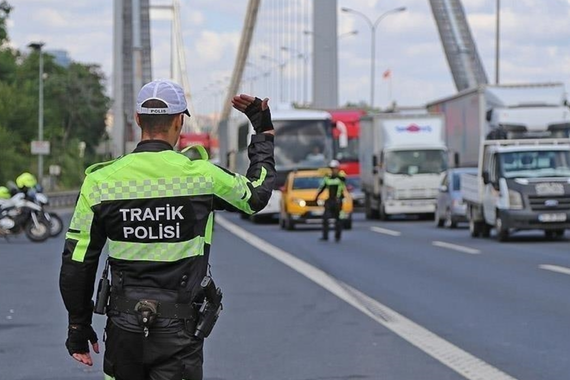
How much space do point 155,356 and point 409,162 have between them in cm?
3800

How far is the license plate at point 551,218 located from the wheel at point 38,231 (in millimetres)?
10146

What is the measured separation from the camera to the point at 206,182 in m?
5.30

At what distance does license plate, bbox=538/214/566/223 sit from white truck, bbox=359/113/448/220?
14.6 m

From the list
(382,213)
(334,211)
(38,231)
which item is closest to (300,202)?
(382,213)

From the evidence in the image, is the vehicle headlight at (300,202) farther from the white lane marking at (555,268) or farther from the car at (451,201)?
the white lane marking at (555,268)

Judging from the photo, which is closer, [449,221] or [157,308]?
[157,308]

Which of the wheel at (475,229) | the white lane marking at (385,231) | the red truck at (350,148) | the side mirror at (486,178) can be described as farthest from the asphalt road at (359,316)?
the red truck at (350,148)

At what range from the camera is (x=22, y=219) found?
29.9 m

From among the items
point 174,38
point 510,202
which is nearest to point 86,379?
point 510,202

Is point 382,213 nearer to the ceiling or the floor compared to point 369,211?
nearer to the ceiling

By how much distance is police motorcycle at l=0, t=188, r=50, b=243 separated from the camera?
2950 centimetres

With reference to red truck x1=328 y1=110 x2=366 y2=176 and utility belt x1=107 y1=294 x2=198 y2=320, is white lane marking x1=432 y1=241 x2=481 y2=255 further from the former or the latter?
red truck x1=328 y1=110 x2=366 y2=176

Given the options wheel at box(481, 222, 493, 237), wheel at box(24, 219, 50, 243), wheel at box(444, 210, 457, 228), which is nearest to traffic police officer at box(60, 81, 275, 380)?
wheel at box(24, 219, 50, 243)

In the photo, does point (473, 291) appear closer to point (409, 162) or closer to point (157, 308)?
point (157, 308)
